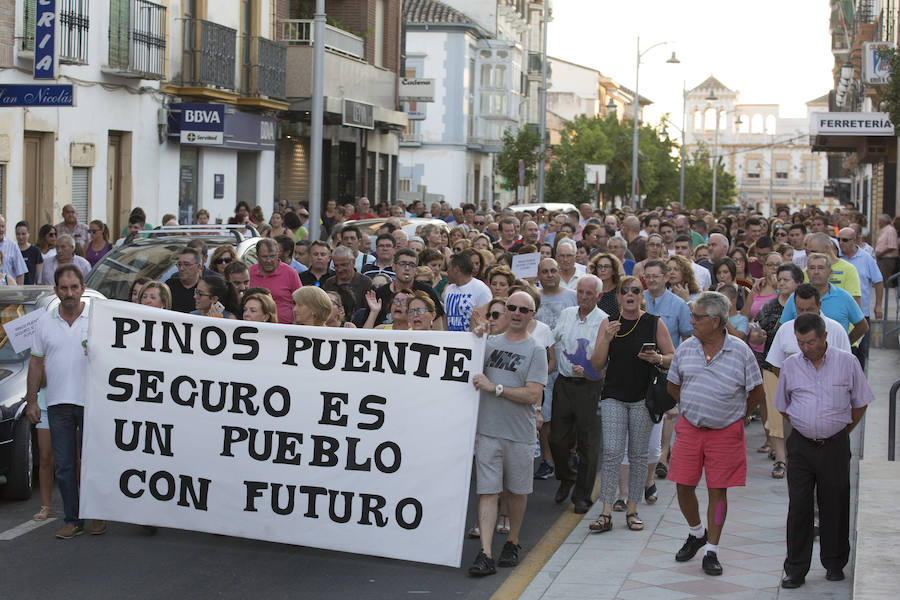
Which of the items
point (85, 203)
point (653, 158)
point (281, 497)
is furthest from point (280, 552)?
point (653, 158)

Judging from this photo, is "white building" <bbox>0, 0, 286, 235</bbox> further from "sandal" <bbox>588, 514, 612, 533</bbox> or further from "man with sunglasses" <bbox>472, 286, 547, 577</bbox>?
"man with sunglasses" <bbox>472, 286, 547, 577</bbox>

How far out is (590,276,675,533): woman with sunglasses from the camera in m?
9.55

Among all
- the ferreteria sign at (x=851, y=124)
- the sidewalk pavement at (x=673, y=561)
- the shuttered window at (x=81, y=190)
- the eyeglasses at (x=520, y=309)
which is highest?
the ferreteria sign at (x=851, y=124)

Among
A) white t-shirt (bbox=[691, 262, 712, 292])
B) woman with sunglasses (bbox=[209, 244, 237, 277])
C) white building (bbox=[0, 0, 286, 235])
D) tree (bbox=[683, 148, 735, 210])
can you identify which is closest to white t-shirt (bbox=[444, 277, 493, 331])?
woman with sunglasses (bbox=[209, 244, 237, 277])

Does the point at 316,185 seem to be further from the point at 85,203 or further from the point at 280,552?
the point at 280,552

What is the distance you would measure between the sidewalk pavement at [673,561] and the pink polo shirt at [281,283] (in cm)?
358

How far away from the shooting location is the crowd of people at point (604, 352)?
8.30 metres

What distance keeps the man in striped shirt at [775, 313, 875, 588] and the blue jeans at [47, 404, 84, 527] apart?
175 inches

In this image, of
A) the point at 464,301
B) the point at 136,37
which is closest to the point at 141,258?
the point at 464,301

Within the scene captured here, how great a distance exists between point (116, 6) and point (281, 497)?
58.1 feet

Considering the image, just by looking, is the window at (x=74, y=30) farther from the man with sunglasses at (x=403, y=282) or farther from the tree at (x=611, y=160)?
the tree at (x=611, y=160)

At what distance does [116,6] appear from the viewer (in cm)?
2420

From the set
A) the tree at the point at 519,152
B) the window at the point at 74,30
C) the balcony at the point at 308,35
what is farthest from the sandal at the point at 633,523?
the tree at the point at 519,152

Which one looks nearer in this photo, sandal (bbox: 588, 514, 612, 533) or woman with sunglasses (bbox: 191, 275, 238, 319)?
sandal (bbox: 588, 514, 612, 533)
